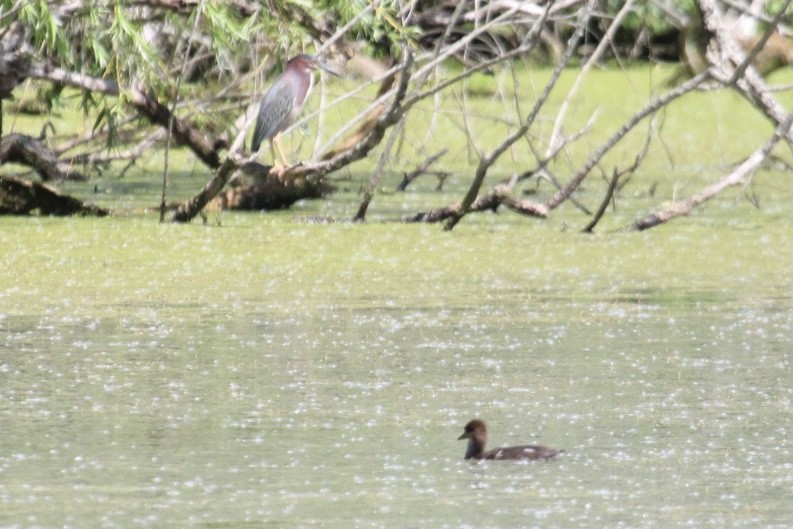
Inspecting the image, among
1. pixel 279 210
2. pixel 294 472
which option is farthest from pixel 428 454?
pixel 279 210

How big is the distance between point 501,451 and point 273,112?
6181 millimetres

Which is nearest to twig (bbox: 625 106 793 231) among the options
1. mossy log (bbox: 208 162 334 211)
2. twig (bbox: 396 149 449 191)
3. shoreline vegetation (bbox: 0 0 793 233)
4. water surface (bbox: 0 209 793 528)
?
shoreline vegetation (bbox: 0 0 793 233)

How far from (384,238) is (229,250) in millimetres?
946

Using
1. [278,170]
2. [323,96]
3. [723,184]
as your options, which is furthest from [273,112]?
[723,184]

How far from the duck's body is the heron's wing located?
5903 millimetres

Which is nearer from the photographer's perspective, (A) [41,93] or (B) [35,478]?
(B) [35,478]

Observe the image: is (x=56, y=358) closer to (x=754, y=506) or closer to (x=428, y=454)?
(x=428, y=454)

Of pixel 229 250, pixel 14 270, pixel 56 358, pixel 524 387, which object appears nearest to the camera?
pixel 524 387

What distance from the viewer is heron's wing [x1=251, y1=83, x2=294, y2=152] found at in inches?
422

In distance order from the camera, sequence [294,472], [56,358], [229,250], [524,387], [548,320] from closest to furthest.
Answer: [294,472] < [524,387] < [56,358] < [548,320] < [229,250]

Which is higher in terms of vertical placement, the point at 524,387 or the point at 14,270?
the point at 524,387

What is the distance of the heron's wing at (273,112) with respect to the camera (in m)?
10.7

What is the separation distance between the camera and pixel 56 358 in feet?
21.5

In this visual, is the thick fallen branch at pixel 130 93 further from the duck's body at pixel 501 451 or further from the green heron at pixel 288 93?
the duck's body at pixel 501 451
